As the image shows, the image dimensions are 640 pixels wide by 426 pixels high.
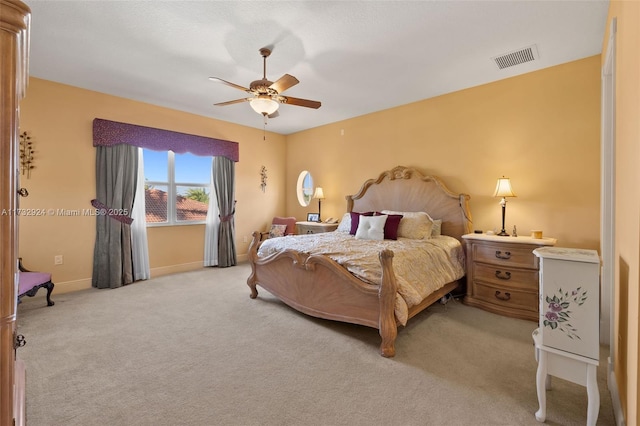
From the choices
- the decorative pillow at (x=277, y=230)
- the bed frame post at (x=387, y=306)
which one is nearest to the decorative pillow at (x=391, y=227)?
the bed frame post at (x=387, y=306)

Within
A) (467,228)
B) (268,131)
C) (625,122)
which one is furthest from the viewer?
(268,131)

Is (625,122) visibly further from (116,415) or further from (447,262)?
(116,415)

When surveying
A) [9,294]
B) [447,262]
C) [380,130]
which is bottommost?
[447,262]

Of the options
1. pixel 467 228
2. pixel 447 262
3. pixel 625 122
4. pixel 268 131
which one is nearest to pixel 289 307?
pixel 447 262

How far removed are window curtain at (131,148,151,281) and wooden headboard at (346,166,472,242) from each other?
10.6 ft

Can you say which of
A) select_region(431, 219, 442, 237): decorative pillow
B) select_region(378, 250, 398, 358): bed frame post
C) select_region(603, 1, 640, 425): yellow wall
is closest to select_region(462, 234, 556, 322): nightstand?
select_region(431, 219, 442, 237): decorative pillow

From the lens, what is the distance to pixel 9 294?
29.7 inches

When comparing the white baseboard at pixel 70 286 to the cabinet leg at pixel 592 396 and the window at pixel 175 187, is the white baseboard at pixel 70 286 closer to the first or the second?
the window at pixel 175 187

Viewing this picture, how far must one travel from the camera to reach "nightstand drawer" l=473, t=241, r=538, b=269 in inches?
115

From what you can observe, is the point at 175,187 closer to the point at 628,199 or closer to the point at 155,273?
the point at 155,273

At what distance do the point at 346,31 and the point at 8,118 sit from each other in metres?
2.48

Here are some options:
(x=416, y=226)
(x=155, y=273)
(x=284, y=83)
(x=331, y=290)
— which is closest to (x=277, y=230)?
(x=155, y=273)

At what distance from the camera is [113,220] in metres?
4.07

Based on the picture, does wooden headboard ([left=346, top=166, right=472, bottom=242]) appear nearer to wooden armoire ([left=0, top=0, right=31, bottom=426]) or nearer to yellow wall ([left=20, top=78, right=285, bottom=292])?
yellow wall ([left=20, top=78, right=285, bottom=292])
